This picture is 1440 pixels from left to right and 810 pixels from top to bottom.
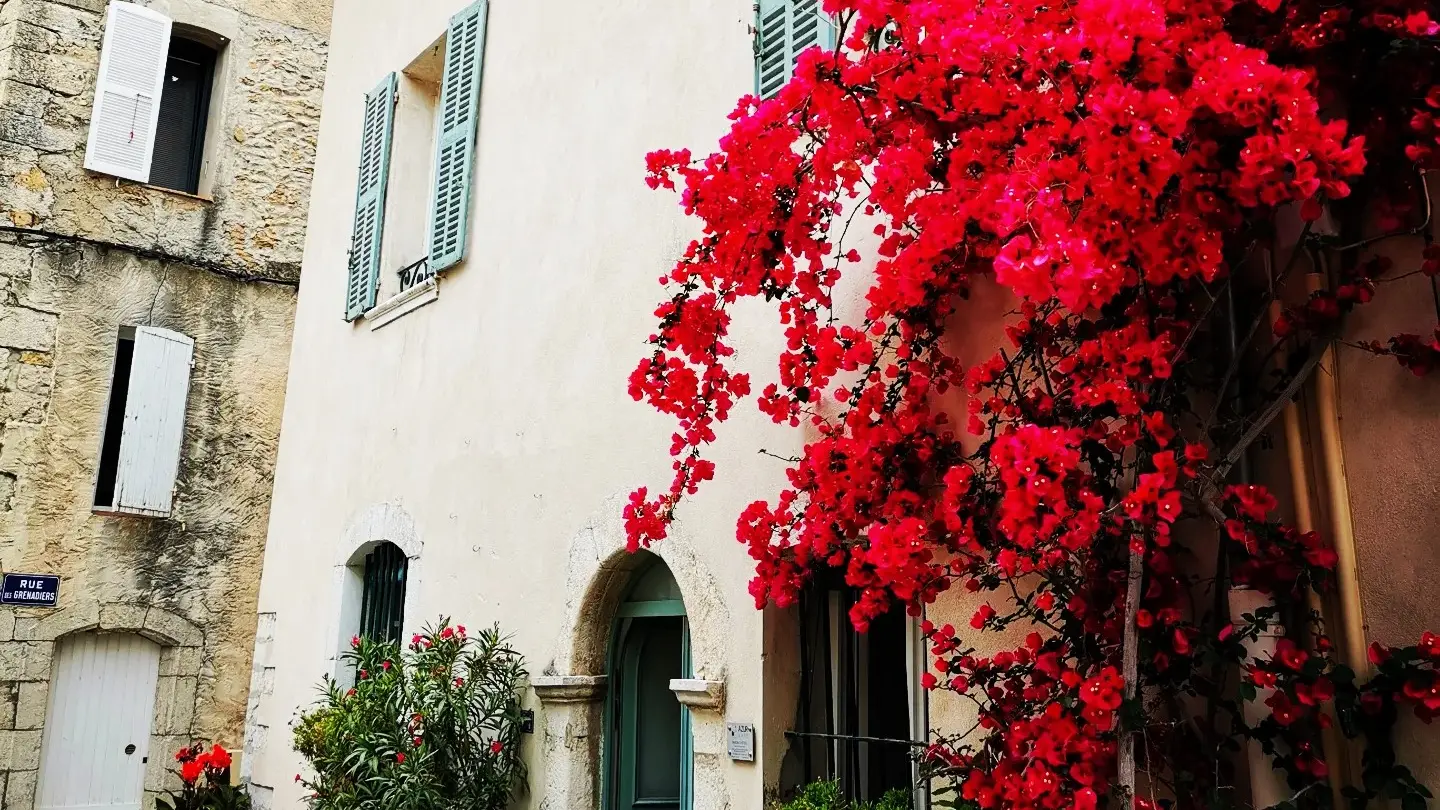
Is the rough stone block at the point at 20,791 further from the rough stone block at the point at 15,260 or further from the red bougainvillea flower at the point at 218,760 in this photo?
the rough stone block at the point at 15,260

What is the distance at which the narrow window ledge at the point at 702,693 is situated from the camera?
13.4 feet

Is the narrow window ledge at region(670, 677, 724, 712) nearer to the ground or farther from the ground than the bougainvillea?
nearer to the ground

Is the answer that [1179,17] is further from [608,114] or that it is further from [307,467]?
[307,467]

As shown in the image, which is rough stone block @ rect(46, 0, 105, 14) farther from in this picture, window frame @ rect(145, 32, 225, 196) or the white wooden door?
the white wooden door

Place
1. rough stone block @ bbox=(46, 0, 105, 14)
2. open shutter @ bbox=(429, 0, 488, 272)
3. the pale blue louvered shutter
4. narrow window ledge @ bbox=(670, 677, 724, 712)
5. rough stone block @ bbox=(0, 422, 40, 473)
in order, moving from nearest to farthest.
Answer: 1. narrow window ledge @ bbox=(670, 677, 724, 712)
2. open shutter @ bbox=(429, 0, 488, 272)
3. the pale blue louvered shutter
4. rough stone block @ bbox=(0, 422, 40, 473)
5. rough stone block @ bbox=(46, 0, 105, 14)

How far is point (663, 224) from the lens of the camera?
15.9ft

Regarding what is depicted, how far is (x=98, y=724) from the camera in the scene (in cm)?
775

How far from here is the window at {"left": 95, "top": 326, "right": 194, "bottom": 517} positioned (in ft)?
25.7

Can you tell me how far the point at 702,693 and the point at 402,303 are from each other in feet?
11.7

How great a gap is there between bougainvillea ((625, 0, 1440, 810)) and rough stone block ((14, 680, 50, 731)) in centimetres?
624

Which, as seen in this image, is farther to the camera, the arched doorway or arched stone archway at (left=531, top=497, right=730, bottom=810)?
the arched doorway

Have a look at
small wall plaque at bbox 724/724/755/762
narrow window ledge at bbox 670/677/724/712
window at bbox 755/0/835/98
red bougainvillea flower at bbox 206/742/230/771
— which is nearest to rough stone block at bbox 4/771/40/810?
red bougainvillea flower at bbox 206/742/230/771

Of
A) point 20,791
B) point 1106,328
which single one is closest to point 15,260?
point 20,791

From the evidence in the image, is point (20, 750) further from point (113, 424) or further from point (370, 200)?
point (370, 200)
